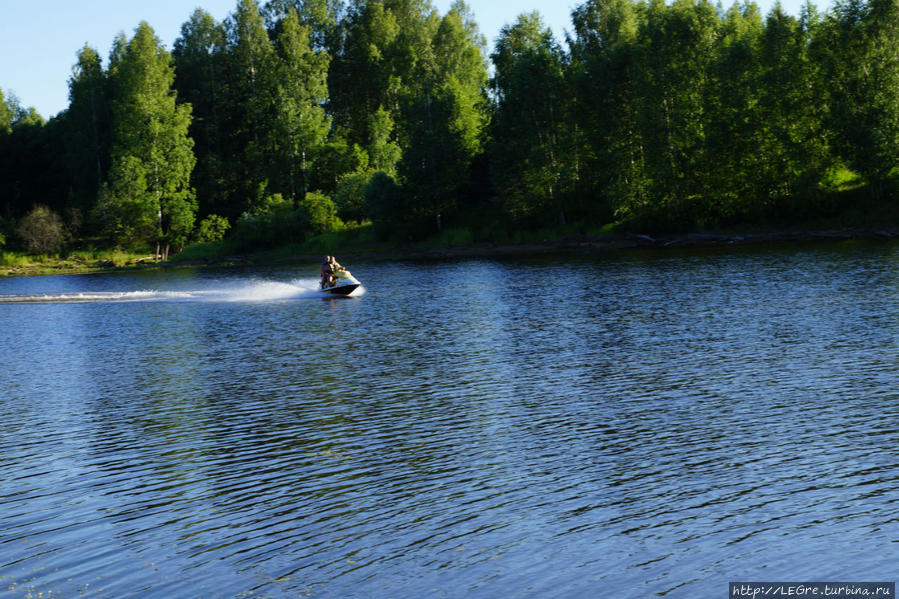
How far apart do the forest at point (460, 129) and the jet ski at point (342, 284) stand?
3403cm

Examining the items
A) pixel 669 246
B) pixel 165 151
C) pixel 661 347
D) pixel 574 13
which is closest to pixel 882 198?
pixel 669 246

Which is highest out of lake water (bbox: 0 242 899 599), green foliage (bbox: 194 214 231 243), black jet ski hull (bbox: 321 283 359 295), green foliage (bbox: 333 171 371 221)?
green foliage (bbox: 333 171 371 221)

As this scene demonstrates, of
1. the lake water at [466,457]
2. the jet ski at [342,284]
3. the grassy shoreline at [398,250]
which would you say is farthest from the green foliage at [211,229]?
the lake water at [466,457]

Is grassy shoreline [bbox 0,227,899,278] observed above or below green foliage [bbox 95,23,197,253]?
below

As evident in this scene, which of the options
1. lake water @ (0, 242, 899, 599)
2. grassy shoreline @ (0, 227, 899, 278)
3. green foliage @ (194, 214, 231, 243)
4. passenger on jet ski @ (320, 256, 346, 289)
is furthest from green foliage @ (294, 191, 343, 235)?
lake water @ (0, 242, 899, 599)

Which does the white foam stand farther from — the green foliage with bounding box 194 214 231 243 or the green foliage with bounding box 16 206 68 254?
the green foliage with bounding box 16 206 68 254

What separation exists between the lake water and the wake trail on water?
18411 mm

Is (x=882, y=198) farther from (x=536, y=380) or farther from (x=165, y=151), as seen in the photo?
(x=165, y=151)

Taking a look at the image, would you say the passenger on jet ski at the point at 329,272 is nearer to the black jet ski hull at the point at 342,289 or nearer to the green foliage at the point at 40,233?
the black jet ski hull at the point at 342,289

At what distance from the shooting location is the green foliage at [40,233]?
328 feet

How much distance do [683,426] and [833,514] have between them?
204 inches

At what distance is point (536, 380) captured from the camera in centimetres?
2206

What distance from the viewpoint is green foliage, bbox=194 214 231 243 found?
102312 millimetres

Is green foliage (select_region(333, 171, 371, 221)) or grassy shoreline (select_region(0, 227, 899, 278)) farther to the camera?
green foliage (select_region(333, 171, 371, 221))
